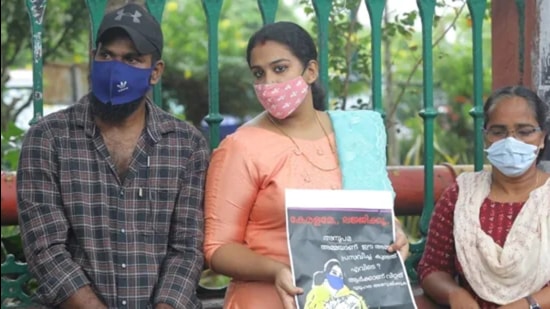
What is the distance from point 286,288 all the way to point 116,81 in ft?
2.98

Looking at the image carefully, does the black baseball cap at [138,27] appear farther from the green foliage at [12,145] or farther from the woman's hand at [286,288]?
the green foliage at [12,145]

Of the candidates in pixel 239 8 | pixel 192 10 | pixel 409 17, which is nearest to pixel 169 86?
pixel 192 10

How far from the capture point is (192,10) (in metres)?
17.1

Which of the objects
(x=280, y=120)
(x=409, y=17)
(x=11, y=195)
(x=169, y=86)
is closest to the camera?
(x=280, y=120)

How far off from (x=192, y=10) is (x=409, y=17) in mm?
11961

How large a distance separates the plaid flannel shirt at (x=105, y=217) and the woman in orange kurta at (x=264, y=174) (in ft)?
0.34

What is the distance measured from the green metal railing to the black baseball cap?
444 mm

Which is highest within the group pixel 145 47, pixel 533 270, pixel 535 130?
pixel 145 47

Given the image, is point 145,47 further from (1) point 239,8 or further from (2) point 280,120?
(1) point 239,8

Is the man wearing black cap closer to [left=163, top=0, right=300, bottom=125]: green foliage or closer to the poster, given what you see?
the poster

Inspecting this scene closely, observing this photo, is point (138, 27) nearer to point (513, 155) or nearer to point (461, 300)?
point (513, 155)

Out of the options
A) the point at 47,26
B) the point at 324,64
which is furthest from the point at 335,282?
the point at 47,26

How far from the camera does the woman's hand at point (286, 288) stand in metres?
3.28

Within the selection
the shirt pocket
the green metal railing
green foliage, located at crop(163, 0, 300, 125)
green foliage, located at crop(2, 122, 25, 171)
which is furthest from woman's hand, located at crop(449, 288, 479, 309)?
green foliage, located at crop(163, 0, 300, 125)
